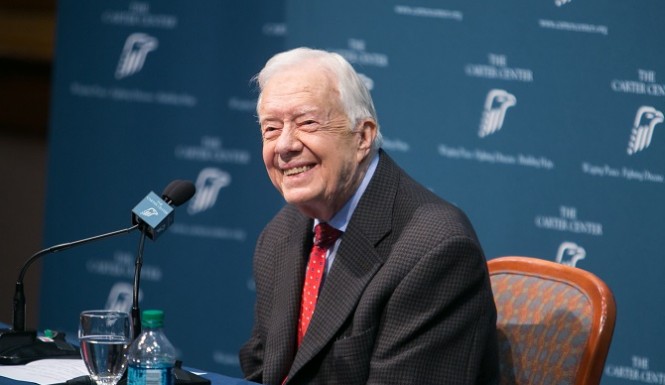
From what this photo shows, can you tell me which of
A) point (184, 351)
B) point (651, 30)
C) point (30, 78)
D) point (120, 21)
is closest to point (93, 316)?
point (651, 30)

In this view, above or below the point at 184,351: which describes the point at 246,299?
above

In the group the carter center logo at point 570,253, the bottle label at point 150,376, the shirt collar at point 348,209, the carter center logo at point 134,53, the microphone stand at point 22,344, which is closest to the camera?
the bottle label at point 150,376

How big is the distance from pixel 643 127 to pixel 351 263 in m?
1.81

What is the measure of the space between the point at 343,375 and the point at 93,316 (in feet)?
2.17

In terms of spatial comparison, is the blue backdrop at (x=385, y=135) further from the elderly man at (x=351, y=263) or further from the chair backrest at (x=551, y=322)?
the elderly man at (x=351, y=263)

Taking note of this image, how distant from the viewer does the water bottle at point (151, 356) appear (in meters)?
2.15

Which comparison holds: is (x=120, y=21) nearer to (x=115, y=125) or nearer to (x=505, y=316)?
(x=115, y=125)

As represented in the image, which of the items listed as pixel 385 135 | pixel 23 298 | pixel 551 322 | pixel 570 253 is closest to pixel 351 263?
pixel 551 322

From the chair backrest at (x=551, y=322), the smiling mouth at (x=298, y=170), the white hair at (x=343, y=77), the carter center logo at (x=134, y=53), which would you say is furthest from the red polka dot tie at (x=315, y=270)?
the carter center logo at (x=134, y=53)

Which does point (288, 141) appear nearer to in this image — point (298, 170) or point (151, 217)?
point (298, 170)

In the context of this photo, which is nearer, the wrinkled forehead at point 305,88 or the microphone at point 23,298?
the microphone at point 23,298

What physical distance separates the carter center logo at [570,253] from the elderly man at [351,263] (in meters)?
1.50

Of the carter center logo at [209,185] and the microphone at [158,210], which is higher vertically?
the microphone at [158,210]

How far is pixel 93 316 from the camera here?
93.4 inches
